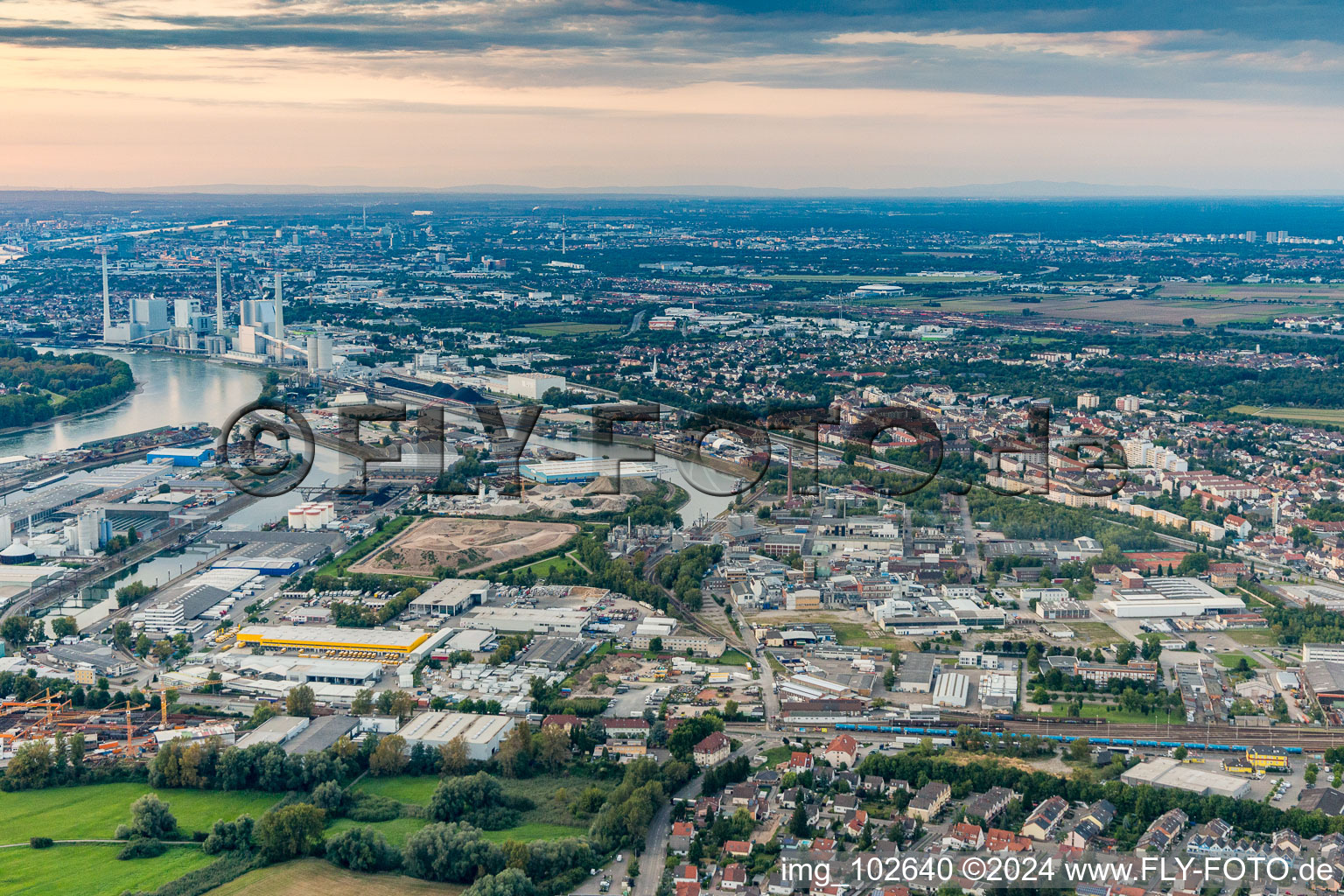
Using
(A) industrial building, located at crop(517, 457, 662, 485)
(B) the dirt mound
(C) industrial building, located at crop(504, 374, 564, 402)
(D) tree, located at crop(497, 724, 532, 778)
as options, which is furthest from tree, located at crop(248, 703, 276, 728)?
(C) industrial building, located at crop(504, 374, 564, 402)

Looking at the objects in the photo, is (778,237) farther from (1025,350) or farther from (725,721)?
(725,721)

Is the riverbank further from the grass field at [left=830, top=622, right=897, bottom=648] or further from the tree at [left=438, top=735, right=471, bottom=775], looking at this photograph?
the tree at [left=438, top=735, right=471, bottom=775]

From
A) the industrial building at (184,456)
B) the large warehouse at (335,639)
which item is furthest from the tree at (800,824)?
the industrial building at (184,456)

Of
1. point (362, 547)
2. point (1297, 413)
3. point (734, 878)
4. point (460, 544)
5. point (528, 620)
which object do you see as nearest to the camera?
point (734, 878)

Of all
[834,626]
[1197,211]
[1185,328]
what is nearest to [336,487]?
[834,626]

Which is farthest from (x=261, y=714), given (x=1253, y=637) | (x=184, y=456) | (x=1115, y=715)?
(x=184, y=456)

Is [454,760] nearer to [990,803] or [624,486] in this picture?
[990,803]

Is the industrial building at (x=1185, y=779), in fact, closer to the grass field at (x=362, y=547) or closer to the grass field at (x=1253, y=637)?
the grass field at (x=1253, y=637)
